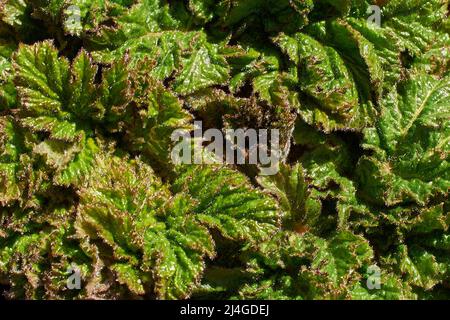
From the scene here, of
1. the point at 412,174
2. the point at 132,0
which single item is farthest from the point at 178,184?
the point at 412,174

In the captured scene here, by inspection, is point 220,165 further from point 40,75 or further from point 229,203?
point 40,75

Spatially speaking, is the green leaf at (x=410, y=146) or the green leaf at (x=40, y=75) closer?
the green leaf at (x=40, y=75)

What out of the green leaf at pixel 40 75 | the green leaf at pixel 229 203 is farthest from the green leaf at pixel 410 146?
the green leaf at pixel 40 75

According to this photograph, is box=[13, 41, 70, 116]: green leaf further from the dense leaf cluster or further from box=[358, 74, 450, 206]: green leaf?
box=[358, 74, 450, 206]: green leaf

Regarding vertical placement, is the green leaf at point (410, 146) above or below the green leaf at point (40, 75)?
below

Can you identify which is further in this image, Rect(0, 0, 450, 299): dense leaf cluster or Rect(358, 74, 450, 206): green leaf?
Rect(358, 74, 450, 206): green leaf

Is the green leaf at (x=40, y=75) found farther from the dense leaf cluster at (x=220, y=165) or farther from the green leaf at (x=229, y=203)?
the green leaf at (x=229, y=203)

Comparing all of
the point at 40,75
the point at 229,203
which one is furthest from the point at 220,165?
the point at 40,75

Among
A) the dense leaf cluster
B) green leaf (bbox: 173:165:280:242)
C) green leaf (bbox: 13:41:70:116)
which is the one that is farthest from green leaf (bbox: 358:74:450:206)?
green leaf (bbox: 13:41:70:116)
